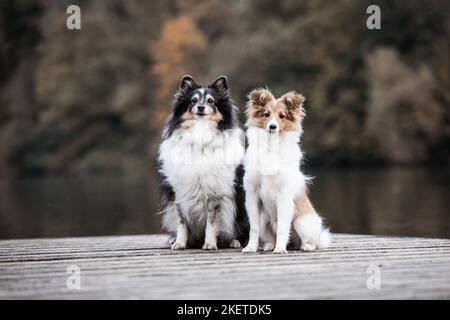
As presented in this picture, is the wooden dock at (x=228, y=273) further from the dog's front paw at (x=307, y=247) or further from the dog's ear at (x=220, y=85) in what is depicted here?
the dog's ear at (x=220, y=85)

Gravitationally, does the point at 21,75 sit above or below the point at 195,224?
above

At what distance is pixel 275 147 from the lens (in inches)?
228

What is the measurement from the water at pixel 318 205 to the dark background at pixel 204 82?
0.07 m

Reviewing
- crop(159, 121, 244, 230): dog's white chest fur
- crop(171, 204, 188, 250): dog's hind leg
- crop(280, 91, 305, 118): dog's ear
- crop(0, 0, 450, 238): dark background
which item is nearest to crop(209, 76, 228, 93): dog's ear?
crop(159, 121, 244, 230): dog's white chest fur

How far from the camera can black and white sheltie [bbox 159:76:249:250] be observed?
6.06 meters

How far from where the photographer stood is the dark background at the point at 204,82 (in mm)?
22609

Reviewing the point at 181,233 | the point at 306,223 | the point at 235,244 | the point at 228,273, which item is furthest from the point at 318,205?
the point at 228,273

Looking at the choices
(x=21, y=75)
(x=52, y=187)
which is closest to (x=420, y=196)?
(x=52, y=187)

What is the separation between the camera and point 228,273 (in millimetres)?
4711

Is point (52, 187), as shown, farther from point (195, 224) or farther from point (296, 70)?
point (195, 224)

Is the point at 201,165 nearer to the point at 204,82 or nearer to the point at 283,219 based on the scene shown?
the point at 283,219

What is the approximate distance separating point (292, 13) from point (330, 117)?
8226mm

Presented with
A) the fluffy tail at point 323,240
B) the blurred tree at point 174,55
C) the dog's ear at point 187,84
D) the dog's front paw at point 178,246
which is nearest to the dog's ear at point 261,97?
the dog's ear at point 187,84

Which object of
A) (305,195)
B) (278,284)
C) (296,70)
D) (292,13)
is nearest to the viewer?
(278,284)
